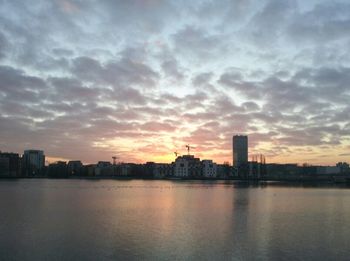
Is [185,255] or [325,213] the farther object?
[325,213]

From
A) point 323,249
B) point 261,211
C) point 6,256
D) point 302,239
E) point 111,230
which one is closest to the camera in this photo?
point 6,256

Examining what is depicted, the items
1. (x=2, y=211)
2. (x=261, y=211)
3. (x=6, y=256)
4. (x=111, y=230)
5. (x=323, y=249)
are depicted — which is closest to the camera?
(x=6, y=256)

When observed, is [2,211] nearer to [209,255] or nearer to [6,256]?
[6,256]

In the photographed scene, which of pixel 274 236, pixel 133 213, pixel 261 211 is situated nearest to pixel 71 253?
pixel 274 236

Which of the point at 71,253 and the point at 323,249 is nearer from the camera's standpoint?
the point at 71,253

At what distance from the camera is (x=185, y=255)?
31.9 metres

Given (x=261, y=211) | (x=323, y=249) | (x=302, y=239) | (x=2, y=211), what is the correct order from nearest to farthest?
(x=323, y=249) → (x=302, y=239) → (x=2, y=211) → (x=261, y=211)

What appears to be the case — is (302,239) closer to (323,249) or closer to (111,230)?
(323,249)

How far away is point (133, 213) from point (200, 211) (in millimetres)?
10065

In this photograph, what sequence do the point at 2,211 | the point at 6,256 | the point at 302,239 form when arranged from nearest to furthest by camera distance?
the point at 6,256 < the point at 302,239 < the point at 2,211

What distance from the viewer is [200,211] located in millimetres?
63531

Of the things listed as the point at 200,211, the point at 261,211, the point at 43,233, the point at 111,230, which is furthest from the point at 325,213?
the point at 43,233

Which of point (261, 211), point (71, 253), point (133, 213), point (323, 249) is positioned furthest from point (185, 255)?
point (261, 211)

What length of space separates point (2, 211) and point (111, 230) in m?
24.3
